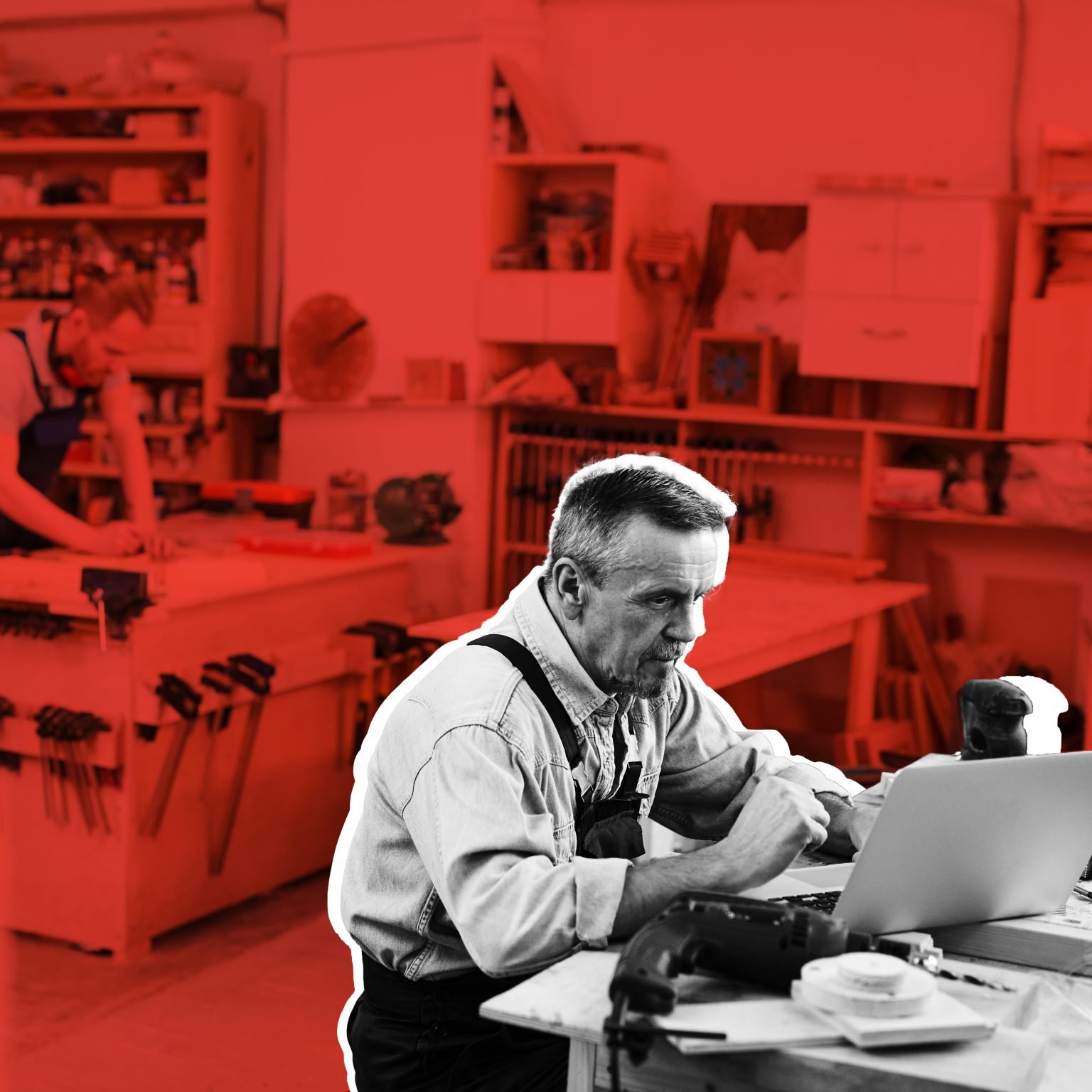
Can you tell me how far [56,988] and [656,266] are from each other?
337 cm

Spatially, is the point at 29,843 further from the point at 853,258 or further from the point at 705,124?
the point at 705,124

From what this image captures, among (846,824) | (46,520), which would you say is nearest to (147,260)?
(46,520)

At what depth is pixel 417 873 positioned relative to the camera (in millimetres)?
1849

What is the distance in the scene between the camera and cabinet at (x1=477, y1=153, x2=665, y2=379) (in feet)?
19.0

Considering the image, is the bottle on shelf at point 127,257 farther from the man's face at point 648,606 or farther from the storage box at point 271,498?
the man's face at point 648,606

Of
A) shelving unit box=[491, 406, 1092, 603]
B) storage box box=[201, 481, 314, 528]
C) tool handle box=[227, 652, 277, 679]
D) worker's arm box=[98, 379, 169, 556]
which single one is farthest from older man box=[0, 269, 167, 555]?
shelving unit box=[491, 406, 1092, 603]

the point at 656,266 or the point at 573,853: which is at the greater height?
the point at 656,266

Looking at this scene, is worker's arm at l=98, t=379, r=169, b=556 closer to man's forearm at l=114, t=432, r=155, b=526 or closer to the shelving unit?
man's forearm at l=114, t=432, r=155, b=526

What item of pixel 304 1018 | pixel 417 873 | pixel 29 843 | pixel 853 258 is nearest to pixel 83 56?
pixel 853 258

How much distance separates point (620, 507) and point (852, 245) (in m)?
3.81

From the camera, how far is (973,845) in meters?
1.76

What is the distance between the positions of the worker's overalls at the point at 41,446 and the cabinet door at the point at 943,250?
8.98 ft

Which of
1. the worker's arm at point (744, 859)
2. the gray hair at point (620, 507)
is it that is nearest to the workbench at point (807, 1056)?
the worker's arm at point (744, 859)

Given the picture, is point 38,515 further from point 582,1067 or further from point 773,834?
point 582,1067
